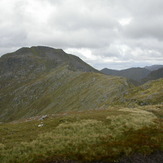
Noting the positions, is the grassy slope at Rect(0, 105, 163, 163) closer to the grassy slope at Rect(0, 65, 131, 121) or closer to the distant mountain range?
the distant mountain range

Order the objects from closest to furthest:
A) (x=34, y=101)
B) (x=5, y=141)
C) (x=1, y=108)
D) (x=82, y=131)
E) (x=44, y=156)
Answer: (x=44, y=156)
(x=5, y=141)
(x=82, y=131)
(x=34, y=101)
(x=1, y=108)

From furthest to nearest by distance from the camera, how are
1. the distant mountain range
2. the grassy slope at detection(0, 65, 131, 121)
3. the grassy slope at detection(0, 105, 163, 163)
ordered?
the grassy slope at detection(0, 65, 131, 121), the distant mountain range, the grassy slope at detection(0, 105, 163, 163)

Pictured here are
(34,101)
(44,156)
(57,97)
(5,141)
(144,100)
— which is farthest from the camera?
(34,101)

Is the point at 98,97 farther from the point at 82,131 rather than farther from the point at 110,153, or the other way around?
the point at 110,153

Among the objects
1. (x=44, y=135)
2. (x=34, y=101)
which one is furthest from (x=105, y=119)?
(x=34, y=101)

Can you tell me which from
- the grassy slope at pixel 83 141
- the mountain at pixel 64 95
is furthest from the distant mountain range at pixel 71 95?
the grassy slope at pixel 83 141

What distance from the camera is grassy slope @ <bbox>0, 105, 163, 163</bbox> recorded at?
19.5 m

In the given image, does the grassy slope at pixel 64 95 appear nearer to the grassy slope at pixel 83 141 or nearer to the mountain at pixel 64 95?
the mountain at pixel 64 95

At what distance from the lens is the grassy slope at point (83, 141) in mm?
19547

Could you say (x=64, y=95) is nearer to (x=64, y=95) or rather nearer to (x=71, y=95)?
(x=64, y=95)

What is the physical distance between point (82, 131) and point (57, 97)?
11644cm

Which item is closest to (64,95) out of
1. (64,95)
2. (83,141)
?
(64,95)

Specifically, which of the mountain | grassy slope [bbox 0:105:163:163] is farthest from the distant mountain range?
grassy slope [bbox 0:105:163:163]

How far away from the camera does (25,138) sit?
84.9 ft
